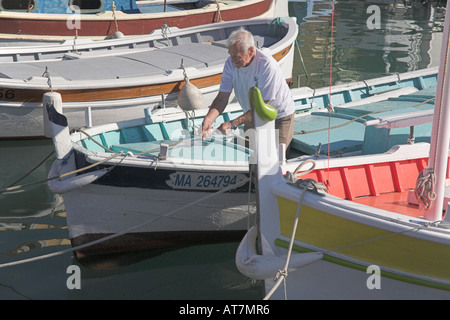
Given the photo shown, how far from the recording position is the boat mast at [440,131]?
179 inches

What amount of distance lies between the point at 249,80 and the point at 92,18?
731 cm

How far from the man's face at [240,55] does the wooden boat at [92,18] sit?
696 centimetres

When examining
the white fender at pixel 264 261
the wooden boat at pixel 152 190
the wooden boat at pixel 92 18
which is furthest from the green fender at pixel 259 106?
the wooden boat at pixel 92 18

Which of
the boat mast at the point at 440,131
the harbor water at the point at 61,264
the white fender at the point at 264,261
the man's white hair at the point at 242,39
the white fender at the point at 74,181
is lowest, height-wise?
the harbor water at the point at 61,264

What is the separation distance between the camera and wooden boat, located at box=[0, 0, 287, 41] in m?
11.9

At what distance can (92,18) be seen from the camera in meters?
12.4

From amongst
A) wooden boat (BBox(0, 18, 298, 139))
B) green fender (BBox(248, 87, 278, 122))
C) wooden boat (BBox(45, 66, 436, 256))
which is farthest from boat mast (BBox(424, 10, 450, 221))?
wooden boat (BBox(0, 18, 298, 139))

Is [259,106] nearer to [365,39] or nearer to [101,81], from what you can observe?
[101,81]

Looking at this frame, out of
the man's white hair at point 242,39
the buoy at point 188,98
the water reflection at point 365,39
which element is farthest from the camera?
the water reflection at point 365,39

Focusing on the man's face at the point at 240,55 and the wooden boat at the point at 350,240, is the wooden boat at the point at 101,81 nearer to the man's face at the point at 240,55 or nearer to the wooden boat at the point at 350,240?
the man's face at the point at 240,55

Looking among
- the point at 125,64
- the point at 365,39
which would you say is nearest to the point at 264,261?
the point at 125,64

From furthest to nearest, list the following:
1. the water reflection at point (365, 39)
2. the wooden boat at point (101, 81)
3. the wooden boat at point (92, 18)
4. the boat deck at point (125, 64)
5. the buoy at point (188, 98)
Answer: the water reflection at point (365, 39), the wooden boat at point (92, 18), the boat deck at point (125, 64), the wooden boat at point (101, 81), the buoy at point (188, 98)

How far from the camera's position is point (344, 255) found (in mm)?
4945
